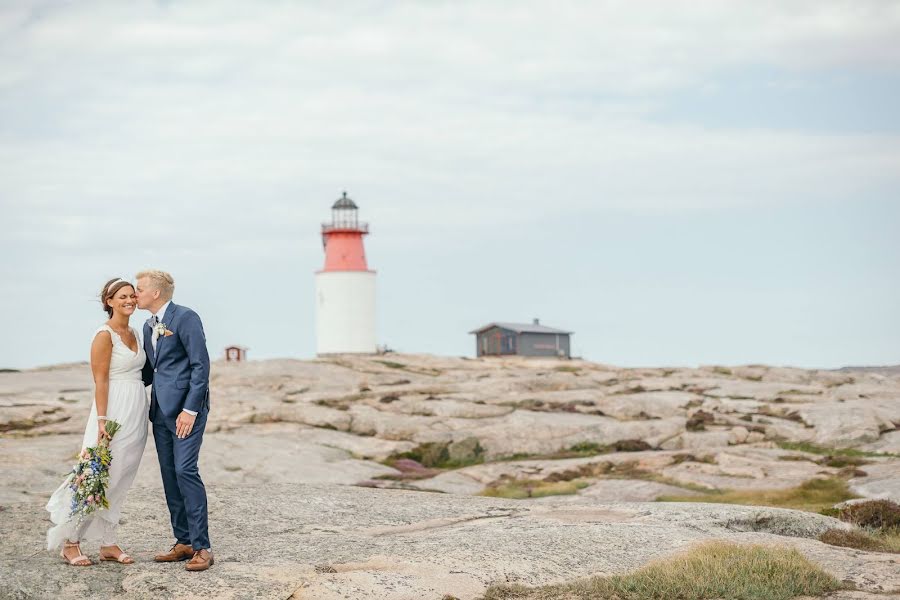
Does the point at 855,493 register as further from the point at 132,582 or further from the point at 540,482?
the point at 132,582

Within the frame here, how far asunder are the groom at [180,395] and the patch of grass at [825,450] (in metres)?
31.2

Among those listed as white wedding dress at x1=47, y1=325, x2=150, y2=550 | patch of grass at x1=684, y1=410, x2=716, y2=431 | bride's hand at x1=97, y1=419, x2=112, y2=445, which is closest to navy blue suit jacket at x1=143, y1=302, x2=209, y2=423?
white wedding dress at x1=47, y1=325, x2=150, y2=550

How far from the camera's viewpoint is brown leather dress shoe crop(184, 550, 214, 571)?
12.3 meters

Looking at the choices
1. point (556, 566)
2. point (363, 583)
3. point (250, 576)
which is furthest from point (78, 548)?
point (556, 566)

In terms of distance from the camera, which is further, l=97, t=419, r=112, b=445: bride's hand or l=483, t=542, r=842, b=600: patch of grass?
l=97, t=419, r=112, b=445: bride's hand

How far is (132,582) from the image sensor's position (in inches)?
465

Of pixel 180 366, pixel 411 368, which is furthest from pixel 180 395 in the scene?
pixel 411 368

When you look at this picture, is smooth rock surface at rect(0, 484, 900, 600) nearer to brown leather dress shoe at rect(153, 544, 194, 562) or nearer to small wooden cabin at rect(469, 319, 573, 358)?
brown leather dress shoe at rect(153, 544, 194, 562)

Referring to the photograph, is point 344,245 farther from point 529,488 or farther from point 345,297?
point 529,488

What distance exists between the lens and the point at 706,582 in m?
12.6

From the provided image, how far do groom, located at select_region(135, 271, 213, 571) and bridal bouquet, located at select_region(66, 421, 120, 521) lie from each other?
0.64 metres

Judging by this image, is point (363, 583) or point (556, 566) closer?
point (363, 583)

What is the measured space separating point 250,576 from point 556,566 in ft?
13.8

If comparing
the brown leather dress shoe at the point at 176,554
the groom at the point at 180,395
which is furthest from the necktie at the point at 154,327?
the brown leather dress shoe at the point at 176,554
